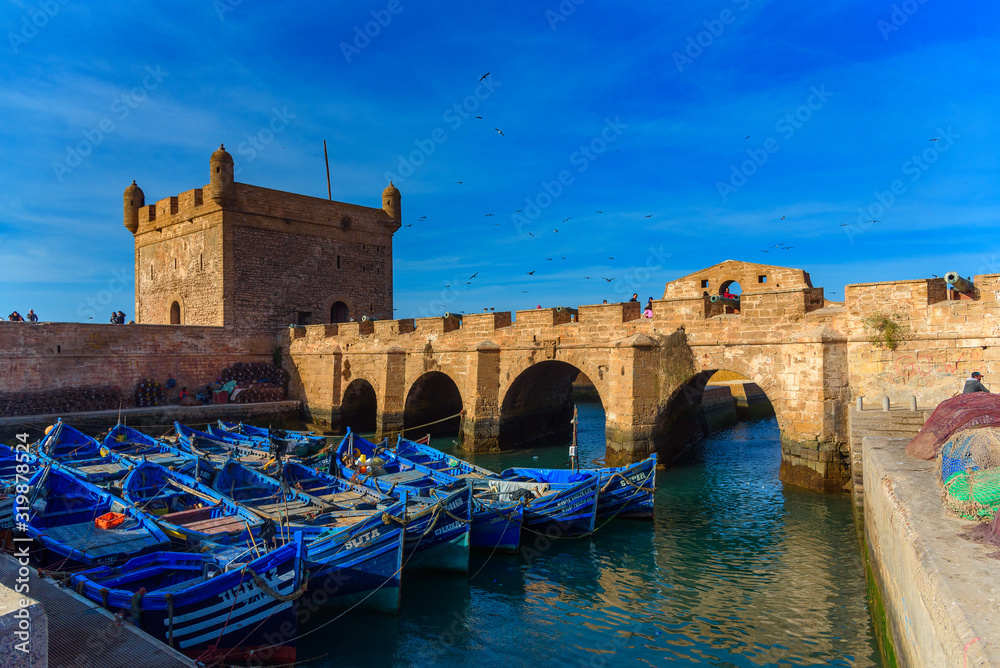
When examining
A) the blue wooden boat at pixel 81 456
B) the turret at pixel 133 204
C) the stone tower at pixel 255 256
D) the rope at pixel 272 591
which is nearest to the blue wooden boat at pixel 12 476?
the blue wooden boat at pixel 81 456

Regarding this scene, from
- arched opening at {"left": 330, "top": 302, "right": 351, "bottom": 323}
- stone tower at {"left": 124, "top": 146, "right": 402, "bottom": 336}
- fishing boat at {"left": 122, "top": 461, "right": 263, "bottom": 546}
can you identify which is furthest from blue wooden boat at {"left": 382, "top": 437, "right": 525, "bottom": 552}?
arched opening at {"left": 330, "top": 302, "right": 351, "bottom": 323}

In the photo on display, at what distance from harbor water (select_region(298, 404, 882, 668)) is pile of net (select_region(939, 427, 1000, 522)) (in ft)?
9.60

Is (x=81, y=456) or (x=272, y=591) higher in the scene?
(x=81, y=456)

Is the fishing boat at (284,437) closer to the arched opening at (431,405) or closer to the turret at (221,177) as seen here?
the arched opening at (431,405)


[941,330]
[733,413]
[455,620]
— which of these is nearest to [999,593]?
[455,620]

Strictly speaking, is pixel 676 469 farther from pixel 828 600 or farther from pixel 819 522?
pixel 828 600

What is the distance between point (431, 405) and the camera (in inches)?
953

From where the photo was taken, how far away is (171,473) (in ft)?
38.3

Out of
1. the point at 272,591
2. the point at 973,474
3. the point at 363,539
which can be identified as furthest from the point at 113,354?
the point at 973,474

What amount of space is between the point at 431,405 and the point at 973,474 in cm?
2029

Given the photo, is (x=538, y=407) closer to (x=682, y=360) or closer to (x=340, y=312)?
(x=682, y=360)

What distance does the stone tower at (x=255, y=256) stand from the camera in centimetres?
2736

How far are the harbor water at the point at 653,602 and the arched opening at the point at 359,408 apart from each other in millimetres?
14970

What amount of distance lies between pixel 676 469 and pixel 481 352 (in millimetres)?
6769
